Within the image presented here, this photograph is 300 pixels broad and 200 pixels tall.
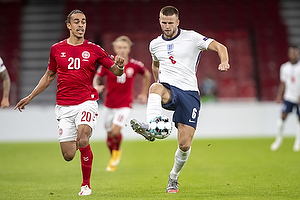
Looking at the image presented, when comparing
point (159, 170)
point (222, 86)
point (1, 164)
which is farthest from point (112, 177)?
point (222, 86)

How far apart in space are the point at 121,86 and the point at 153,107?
4.60 m

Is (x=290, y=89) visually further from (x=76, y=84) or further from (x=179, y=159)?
(x=76, y=84)

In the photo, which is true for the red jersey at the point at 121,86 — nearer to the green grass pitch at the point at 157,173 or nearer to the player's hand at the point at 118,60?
the green grass pitch at the point at 157,173

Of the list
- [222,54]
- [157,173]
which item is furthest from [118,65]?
[157,173]

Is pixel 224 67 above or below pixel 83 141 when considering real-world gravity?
above

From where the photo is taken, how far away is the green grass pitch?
23.6 feet

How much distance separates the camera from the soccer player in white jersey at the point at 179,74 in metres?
7.00

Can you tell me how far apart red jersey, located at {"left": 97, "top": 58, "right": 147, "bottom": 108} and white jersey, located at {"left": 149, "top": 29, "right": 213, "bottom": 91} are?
3.89 m

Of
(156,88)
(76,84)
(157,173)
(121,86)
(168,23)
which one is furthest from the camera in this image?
(121,86)

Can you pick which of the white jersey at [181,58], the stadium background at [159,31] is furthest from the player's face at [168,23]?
the stadium background at [159,31]

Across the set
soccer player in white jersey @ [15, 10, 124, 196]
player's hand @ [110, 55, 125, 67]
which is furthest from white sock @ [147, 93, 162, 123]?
soccer player in white jersey @ [15, 10, 124, 196]

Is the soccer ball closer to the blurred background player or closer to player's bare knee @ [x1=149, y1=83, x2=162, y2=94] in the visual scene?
player's bare knee @ [x1=149, y1=83, x2=162, y2=94]

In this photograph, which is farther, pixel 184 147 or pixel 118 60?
pixel 184 147

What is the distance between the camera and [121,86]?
1115 cm
